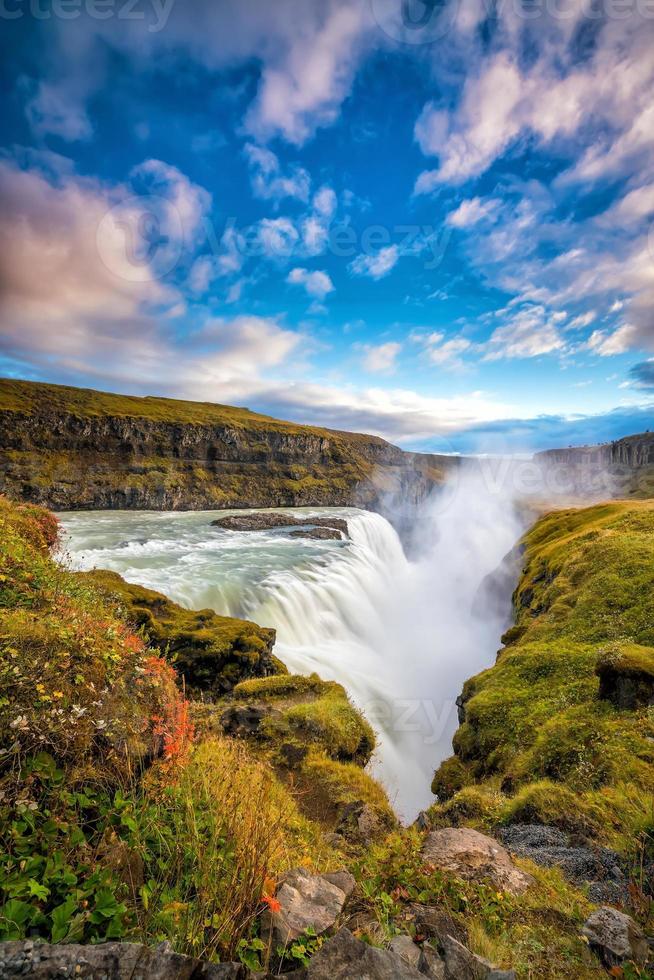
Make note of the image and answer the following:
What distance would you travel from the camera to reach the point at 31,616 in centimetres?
523

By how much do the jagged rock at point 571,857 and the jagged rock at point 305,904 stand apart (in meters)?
2.67

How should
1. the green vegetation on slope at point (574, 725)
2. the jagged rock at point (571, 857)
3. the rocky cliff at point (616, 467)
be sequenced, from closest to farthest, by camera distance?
the jagged rock at point (571, 857), the green vegetation on slope at point (574, 725), the rocky cliff at point (616, 467)

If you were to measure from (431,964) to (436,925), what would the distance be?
0.61 m

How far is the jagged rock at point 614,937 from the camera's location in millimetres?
3113

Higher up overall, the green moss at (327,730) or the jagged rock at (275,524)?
the green moss at (327,730)

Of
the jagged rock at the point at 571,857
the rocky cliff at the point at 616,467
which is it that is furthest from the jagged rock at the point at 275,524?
the rocky cliff at the point at 616,467

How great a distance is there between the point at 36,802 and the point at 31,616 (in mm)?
2480

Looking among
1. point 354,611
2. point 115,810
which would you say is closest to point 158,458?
point 354,611

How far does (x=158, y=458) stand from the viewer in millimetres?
116250

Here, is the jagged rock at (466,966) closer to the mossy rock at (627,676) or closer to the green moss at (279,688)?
the mossy rock at (627,676)

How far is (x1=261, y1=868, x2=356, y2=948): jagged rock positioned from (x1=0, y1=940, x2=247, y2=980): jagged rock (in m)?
0.69

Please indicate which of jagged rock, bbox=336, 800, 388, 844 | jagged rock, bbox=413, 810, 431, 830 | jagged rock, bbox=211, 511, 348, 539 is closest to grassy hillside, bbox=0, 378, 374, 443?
jagged rock, bbox=211, 511, 348, 539

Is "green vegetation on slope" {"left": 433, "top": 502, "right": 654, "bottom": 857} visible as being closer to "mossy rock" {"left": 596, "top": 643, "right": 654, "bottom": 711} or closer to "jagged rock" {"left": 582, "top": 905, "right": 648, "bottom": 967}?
"mossy rock" {"left": 596, "top": 643, "right": 654, "bottom": 711}

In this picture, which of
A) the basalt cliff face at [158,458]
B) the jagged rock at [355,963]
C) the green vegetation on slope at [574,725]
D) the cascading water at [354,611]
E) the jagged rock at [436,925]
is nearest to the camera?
the jagged rock at [355,963]
